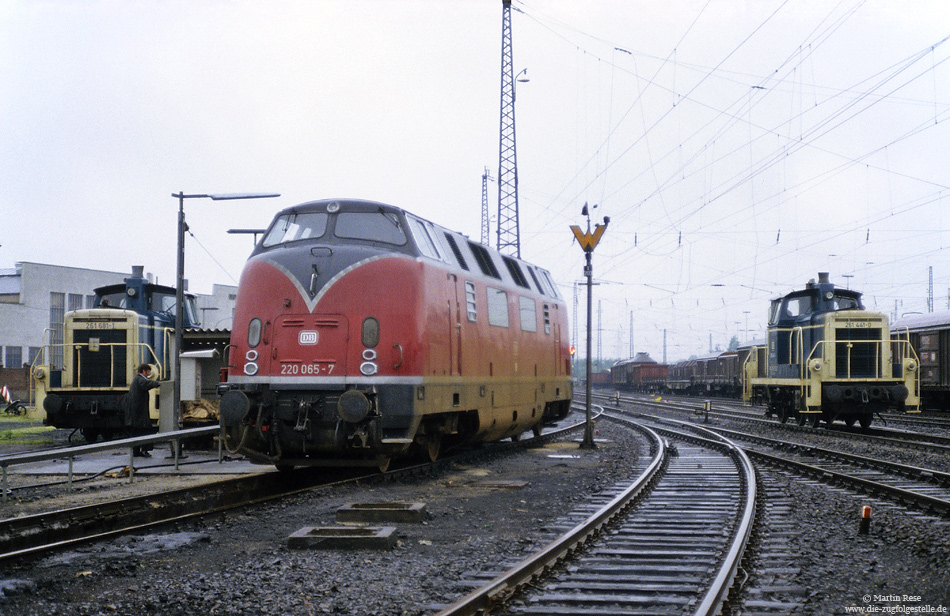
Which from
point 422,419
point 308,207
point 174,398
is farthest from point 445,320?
point 174,398

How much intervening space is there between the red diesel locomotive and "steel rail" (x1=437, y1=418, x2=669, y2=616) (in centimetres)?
295

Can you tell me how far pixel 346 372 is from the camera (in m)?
10.9

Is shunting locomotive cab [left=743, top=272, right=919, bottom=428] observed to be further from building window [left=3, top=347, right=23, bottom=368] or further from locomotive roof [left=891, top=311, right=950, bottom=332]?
building window [left=3, top=347, right=23, bottom=368]

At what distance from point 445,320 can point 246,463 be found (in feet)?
14.7

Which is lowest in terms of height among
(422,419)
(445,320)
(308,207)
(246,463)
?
(246,463)

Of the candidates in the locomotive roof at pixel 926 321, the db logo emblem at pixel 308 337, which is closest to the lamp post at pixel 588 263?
the db logo emblem at pixel 308 337

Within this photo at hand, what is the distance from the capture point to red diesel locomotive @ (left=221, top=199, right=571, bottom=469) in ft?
35.8

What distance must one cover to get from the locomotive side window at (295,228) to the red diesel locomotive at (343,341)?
0.02 meters

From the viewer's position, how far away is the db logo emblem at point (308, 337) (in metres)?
11.1

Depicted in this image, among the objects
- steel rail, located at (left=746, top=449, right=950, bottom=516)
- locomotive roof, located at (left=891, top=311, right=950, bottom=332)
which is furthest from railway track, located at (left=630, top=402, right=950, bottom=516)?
locomotive roof, located at (left=891, top=311, right=950, bottom=332)

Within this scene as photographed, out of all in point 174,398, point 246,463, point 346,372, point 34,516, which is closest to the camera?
point 34,516

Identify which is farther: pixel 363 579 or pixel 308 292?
pixel 308 292

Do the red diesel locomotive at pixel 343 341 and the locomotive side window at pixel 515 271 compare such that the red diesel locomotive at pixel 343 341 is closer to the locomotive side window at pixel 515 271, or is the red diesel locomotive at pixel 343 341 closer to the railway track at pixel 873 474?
the locomotive side window at pixel 515 271

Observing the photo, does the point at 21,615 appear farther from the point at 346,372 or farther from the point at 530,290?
the point at 530,290
